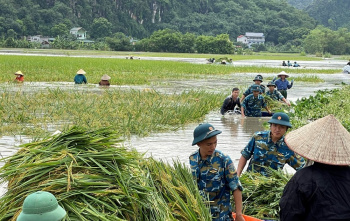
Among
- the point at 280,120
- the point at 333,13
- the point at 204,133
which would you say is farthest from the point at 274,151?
the point at 333,13

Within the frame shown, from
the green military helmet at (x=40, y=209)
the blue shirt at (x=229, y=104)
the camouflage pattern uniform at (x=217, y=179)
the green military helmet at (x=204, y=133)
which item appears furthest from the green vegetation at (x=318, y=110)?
the green military helmet at (x=40, y=209)

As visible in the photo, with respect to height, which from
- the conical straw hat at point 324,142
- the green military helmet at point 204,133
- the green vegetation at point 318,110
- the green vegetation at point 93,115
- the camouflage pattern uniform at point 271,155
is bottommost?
the green vegetation at point 93,115

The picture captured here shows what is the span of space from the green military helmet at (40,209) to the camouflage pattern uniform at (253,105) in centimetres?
845

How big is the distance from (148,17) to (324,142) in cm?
12975

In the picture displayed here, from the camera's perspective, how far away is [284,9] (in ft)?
481

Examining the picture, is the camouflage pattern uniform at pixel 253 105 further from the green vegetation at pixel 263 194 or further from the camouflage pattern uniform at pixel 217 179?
the camouflage pattern uniform at pixel 217 179

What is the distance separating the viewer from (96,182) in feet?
10.5

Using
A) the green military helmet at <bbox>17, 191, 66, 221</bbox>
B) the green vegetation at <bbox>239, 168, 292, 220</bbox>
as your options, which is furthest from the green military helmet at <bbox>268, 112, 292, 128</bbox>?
the green military helmet at <bbox>17, 191, 66, 221</bbox>

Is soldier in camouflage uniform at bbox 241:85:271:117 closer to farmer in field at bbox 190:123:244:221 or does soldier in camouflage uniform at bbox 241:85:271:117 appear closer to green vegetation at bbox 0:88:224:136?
green vegetation at bbox 0:88:224:136

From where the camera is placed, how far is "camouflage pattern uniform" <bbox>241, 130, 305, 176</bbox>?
4.81m

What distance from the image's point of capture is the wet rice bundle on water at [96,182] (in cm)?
314

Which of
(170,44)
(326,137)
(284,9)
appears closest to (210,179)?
(326,137)

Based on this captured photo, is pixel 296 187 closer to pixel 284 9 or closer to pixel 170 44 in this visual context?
pixel 170 44

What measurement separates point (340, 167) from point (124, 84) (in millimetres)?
18616
